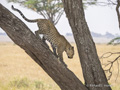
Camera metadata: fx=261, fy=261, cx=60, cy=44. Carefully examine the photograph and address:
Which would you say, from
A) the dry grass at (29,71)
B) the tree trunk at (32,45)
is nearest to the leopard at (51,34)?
the tree trunk at (32,45)

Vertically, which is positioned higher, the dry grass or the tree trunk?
the tree trunk

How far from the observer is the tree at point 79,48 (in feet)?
8.68

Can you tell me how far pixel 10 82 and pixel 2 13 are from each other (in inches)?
186

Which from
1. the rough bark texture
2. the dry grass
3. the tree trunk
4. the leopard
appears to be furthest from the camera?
the dry grass

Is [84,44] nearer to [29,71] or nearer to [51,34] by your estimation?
[51,34]

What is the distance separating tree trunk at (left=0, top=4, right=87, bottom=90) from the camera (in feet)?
8.61

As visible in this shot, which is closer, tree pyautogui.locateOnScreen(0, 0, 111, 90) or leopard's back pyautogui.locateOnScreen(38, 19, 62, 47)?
tree pyautogui.locateOnScreen(0, 0, 111, 90)

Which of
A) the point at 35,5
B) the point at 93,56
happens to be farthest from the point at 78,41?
the point at 35,5

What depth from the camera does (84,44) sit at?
306cm

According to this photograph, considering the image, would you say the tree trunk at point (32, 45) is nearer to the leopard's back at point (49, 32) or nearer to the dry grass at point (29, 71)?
the leopard's back at point (49, 32)

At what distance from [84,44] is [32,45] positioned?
68 cm

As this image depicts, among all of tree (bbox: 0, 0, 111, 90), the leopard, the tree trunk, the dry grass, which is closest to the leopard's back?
the leopard

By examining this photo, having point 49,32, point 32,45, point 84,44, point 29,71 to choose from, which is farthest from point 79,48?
point 29,71

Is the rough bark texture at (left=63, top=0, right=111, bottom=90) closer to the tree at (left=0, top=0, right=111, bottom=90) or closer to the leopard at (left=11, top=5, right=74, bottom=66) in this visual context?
the tree at (left=0, top=0, right=111, bottom=90)
